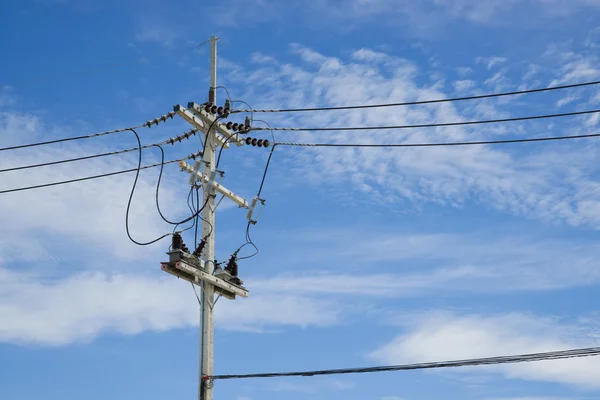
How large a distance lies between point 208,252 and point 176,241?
1049mm

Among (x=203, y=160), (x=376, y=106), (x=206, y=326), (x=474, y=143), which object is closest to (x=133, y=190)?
(x=203, y=160)

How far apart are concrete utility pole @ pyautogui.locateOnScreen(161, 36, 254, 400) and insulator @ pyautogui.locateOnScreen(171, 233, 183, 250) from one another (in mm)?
26

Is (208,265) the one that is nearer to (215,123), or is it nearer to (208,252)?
(208,252)

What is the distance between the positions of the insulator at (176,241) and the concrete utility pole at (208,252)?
0.03 meters

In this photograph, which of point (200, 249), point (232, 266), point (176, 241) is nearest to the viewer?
point (176, 241)

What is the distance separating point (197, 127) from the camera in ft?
78.8

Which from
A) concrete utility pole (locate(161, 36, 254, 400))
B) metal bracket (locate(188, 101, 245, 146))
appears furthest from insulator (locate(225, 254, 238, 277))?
metal bracket (locate(188, 101, 245, 146))

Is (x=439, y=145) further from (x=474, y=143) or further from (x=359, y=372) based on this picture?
(x=359, y=372)

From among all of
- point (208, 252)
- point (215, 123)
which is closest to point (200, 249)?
point (208, 252)

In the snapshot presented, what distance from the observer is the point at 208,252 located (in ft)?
76.6

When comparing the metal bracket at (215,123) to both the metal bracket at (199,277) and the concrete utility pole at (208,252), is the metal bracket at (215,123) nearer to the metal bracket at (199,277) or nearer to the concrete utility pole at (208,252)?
the concrete utility pole at (208,252)

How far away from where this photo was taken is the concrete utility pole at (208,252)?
22.4 meters

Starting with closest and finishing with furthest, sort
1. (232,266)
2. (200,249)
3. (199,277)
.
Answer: (199,277) < (200,249) < (232,266)

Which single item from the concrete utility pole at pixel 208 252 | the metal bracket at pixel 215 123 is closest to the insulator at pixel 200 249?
the concrete utility pole at pixel 208 252
